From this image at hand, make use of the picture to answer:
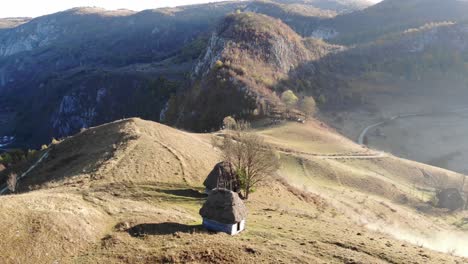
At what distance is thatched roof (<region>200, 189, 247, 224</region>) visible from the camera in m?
35.0

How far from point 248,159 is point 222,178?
487cm

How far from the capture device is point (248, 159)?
177 feet

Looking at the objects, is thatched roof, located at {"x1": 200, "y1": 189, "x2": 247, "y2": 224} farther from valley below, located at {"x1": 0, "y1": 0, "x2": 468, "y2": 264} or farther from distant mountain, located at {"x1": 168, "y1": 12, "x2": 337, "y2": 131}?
distant mountain, located at {"x1": 168, "y1": 12, "x2": 337, "y2": 131}

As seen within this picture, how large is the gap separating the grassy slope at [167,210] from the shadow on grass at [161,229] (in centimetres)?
9

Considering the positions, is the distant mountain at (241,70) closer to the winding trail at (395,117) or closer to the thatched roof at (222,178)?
the winding trail at (395,117)

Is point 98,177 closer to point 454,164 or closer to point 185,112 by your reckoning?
point 185,112

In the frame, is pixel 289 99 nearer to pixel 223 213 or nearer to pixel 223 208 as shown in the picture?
pixel 223 208

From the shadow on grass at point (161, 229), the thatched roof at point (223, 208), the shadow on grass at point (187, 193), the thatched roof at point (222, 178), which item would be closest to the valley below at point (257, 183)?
the shadow on grass at point (161, 229)

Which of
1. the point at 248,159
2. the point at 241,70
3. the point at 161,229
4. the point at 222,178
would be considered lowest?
the point at 222,178

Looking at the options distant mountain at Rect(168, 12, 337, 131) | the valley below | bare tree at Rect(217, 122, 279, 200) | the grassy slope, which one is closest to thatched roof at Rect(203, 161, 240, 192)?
the valley below

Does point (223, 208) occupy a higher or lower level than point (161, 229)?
higher

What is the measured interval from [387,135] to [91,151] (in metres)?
105

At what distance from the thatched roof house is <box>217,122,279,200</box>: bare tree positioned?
1663 cm

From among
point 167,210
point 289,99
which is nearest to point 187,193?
Result: point 167,210
